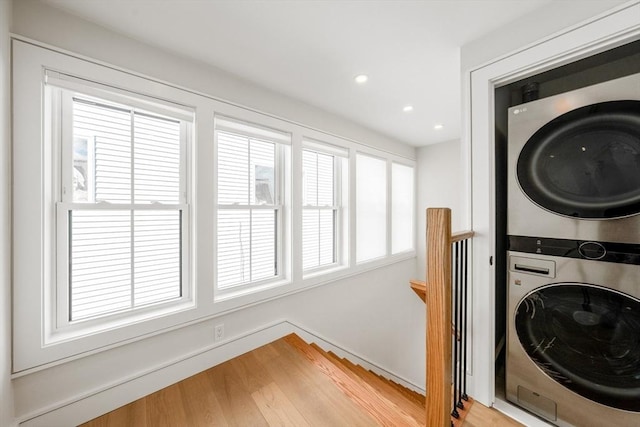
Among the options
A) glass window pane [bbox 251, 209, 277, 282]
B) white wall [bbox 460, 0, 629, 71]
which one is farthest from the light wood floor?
white wall [bbox 460, 0, 629, 71]

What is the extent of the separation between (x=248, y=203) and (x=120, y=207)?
0.89 meters

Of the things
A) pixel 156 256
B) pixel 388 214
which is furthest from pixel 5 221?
pixel 388 214

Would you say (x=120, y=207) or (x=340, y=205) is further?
(x=340, y=205)

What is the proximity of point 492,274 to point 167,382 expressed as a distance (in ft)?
7.14

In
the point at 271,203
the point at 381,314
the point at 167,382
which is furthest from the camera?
the point at 381,314

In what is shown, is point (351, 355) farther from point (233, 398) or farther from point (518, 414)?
point (518, 414)

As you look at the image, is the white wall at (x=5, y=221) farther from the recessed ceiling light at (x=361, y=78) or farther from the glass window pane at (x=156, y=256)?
the recessed ceiling light at (x=361, y=78)

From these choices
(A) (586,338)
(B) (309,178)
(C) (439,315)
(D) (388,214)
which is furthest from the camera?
(D) (388,214)

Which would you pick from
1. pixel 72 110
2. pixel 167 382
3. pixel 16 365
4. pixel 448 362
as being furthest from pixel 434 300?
pixel 72 110

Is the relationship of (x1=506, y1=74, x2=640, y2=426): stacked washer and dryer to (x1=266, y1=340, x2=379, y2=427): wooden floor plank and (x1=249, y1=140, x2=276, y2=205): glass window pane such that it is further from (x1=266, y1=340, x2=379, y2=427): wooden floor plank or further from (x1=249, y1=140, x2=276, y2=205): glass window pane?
(x1=249, y1=140, x2=276, y2=205): glass window pane

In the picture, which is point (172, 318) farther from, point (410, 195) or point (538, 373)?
point (410, 195)

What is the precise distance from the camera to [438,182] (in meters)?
Answer: 3.88

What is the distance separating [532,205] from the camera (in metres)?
1.40

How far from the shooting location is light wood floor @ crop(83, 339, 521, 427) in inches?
55.2
